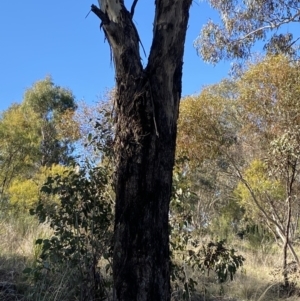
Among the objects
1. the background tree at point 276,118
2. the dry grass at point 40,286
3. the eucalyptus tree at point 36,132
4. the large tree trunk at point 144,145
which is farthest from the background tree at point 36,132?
the large tree trunk at point 144,145

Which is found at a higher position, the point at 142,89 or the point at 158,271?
the point at 142,89

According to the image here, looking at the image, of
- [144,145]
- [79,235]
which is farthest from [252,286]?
[144,145]

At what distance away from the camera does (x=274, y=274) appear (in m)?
7.86

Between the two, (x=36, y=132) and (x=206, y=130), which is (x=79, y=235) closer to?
(x=206, y=130)

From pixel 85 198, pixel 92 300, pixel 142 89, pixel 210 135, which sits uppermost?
pixel 210 135

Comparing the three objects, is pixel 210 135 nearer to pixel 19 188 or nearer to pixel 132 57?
pixel 132 57

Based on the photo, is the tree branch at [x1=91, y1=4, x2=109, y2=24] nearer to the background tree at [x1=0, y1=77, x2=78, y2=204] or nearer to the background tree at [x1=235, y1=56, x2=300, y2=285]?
the background tree at [x1=235, y1=56, x2=300, y2=285]

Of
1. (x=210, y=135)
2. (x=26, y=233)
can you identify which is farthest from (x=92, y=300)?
(x=210, y=135)

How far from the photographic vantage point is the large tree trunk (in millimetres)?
3550

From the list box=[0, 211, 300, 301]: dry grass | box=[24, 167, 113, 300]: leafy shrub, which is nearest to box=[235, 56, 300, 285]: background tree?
box=[0, 211, 300, 301]: dry grass

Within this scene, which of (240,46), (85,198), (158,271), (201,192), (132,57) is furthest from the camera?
(201,192)

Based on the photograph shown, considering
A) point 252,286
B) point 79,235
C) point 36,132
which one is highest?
point 36,132

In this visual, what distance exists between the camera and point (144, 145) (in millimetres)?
3678

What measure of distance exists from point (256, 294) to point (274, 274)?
1.08 meters
